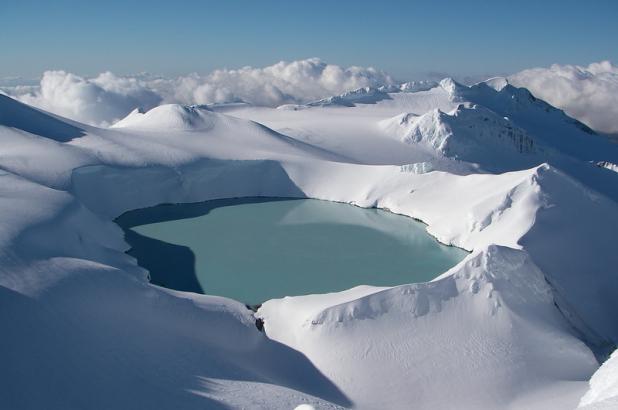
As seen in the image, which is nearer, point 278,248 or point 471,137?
point 278,248

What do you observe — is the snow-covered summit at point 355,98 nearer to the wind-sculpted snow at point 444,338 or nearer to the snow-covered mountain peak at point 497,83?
the snow-covered mountain peak at point 497,83

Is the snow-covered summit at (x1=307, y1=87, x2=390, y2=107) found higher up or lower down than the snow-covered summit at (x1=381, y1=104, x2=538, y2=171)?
higher up

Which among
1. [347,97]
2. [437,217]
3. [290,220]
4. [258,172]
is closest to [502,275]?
[437,217]

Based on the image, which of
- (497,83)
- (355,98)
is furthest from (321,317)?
(497,83)

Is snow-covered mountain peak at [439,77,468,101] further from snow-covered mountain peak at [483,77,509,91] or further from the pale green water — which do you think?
the pale green water

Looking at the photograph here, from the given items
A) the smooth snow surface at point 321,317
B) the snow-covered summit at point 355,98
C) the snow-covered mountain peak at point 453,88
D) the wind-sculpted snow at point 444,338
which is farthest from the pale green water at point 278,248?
the snow-covered mountain peak at point 453,88

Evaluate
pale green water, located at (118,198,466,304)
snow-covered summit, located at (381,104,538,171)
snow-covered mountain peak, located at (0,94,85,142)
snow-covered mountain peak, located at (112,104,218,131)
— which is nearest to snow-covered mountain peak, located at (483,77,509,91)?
snow-covered summit, located at (381,104,538,171)

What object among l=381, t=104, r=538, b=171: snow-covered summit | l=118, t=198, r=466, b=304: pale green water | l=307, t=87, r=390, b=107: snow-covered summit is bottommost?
l=118, t=198, r=466, b=304: pale green water

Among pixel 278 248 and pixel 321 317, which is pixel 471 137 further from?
pixel 321 317

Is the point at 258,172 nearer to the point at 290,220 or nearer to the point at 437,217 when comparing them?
the point at 290,220
